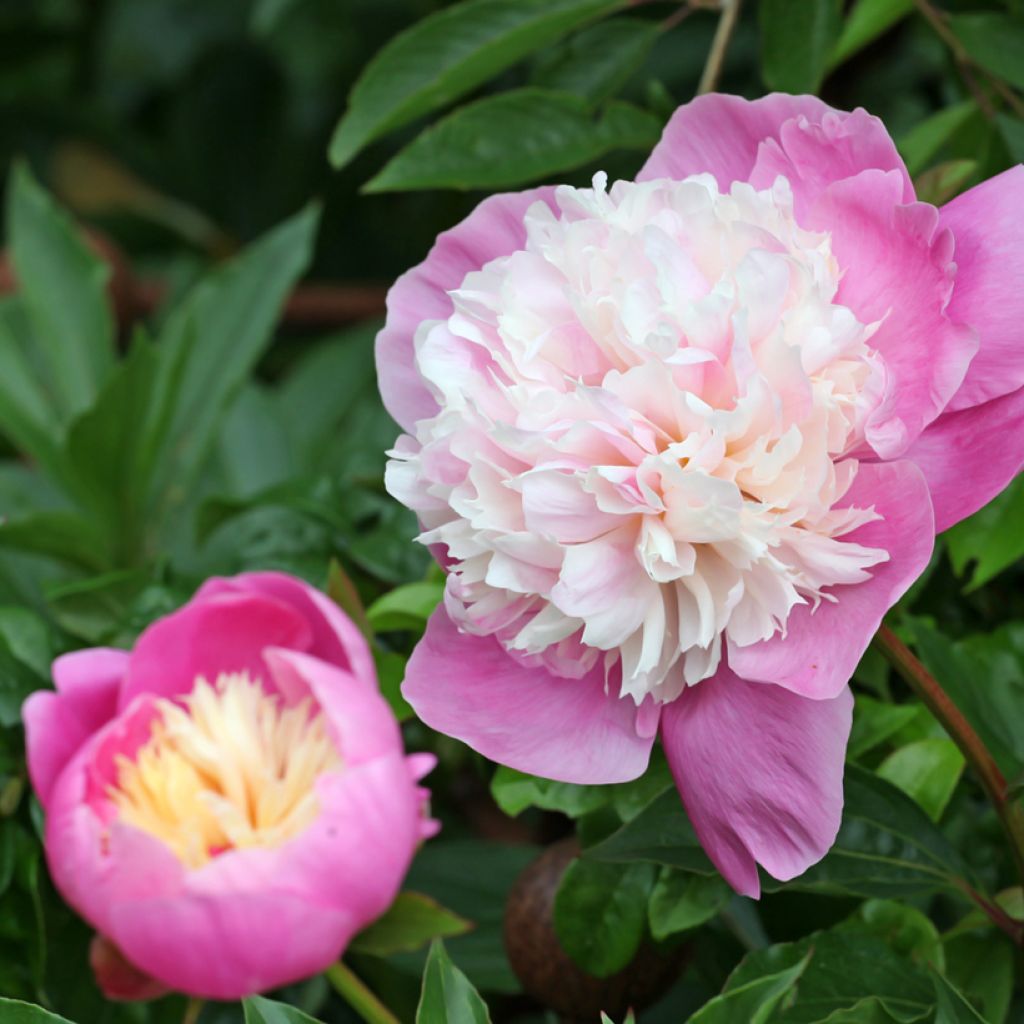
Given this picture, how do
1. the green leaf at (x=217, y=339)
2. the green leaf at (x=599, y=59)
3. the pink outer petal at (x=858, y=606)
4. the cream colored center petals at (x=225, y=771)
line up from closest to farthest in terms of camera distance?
the pink outer petal at (x=858, y=606), the cream colored center petals at (x=225, y=771), the green leaf at (x=599, y=59), the green leaf at (x=217, y=339)

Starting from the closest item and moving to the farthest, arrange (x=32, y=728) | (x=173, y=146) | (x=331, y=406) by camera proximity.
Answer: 1. (x=32, y=728)
2. (x=331, y=406)
3. (x=173, y=146)

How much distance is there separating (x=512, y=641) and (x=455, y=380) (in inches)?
2.4

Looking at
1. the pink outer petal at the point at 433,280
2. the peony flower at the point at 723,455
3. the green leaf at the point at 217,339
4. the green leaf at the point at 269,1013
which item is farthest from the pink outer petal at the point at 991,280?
the green leaf at the point at 217,339

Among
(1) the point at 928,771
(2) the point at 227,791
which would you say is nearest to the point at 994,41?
(1) the point at 928,771

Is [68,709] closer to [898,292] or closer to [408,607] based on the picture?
[408,607]

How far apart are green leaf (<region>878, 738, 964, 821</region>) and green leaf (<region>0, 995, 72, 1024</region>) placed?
229 mm

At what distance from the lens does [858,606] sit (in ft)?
0.97

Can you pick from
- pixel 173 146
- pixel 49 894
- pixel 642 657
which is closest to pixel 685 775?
pixel 642 657

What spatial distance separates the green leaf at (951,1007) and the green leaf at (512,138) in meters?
0.27

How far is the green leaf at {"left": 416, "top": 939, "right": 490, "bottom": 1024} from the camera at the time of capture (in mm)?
325

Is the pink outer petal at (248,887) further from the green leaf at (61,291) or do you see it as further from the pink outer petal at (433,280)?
the green leaf at (61,291)

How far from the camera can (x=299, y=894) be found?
371 millimetres

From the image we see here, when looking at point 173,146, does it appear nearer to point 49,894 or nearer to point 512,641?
point 49,894

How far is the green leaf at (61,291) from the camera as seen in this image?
0.70 meters
